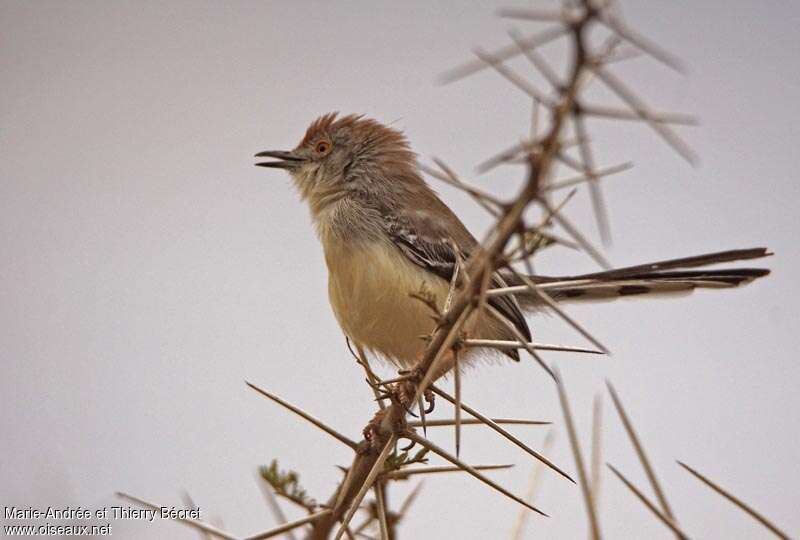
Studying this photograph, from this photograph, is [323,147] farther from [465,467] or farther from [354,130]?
[465,467]

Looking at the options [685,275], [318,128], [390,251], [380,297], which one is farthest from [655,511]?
[318,128]

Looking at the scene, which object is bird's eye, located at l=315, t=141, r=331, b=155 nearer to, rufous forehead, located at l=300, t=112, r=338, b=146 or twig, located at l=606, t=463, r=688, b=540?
rufous forehead, located at l=300, t=112, r=338, b=146

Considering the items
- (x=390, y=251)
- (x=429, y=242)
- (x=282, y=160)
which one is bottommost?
(x=390, y=251)

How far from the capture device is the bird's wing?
189 inches

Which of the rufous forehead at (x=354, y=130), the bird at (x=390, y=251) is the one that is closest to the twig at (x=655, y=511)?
the bird at (x=390, y=251)

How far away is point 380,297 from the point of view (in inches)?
176

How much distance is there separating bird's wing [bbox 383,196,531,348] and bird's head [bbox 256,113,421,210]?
0.30 meters

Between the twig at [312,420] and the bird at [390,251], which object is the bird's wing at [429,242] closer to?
the bird at [390,251]

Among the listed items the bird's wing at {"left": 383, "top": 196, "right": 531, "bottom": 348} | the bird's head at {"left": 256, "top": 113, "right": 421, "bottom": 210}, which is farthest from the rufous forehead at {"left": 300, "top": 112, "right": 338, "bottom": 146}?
the bird's wing at {"left": 383, "top": 196, "right": 531, "bottom": 348}

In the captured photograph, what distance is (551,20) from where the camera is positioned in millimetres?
1037

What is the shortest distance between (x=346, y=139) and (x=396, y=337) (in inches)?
76.4

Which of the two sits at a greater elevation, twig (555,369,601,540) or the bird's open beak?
the bird's open beak

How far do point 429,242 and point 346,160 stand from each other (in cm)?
115

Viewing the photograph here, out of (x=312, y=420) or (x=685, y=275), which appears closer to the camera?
(x=312, y=420)
